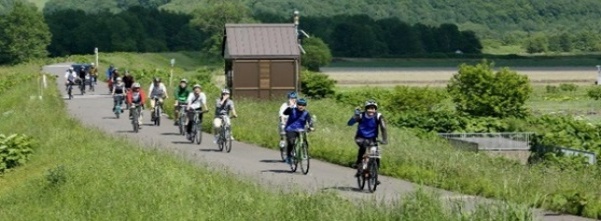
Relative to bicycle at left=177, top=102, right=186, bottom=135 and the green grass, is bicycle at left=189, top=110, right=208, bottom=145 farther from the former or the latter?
the green grass

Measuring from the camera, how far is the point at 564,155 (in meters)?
34.6

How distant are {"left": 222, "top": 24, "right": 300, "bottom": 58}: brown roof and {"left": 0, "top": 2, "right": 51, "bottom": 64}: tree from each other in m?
90.4

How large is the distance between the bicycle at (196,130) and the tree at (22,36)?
11098 centimetres

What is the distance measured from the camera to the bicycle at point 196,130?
101 feet

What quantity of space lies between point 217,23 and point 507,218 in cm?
17269

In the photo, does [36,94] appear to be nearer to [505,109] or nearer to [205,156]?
[505,109]

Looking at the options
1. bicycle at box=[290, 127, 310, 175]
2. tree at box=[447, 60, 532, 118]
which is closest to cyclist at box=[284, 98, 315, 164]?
bicycle at box=[290, 127, 310, 175]

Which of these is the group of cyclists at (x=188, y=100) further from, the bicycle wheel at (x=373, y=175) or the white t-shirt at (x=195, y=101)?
the bicycle wheel at (x=373, y=175)

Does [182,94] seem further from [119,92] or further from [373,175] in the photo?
[373,175]

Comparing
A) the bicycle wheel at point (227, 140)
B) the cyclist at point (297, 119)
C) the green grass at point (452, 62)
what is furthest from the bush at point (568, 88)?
the cyclist at point (297, 119)

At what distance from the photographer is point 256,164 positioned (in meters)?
25.6

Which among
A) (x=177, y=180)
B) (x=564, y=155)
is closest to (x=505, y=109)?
(x=564, y=155)

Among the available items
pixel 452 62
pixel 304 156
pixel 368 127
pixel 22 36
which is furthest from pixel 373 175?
pixel 452 62

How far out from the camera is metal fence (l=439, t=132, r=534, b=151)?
41.8m
